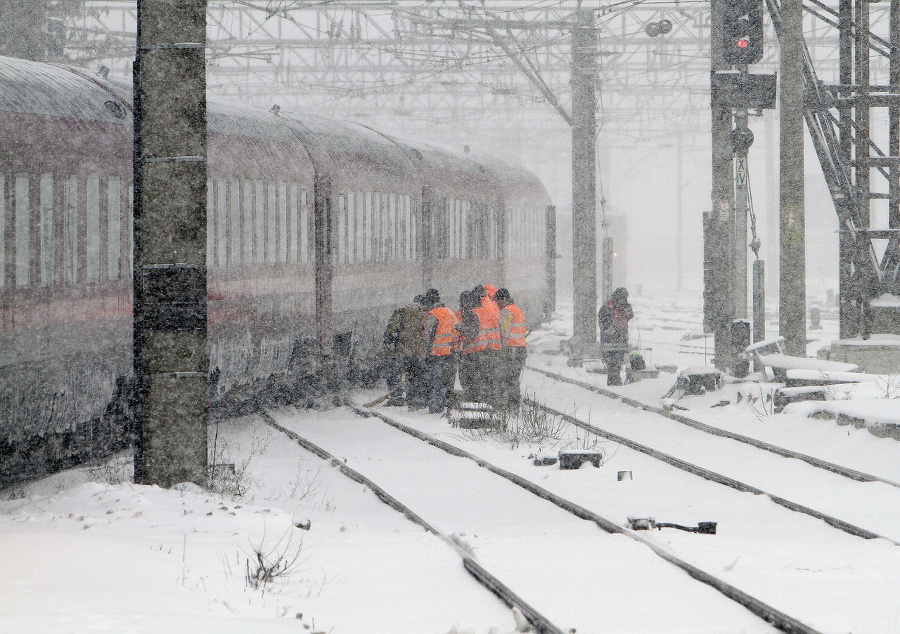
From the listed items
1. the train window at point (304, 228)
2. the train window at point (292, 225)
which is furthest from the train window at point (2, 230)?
the train window at point (304, 228)

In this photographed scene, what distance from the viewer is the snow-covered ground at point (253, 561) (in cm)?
552

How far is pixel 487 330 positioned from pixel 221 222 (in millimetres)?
3224

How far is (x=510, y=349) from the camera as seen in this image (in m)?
13.8

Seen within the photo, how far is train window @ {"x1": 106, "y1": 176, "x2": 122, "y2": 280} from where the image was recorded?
10.1m

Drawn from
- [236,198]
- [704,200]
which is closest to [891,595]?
[236,198]

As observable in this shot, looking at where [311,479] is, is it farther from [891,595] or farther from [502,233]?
[502,233]

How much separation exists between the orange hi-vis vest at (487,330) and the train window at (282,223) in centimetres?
216

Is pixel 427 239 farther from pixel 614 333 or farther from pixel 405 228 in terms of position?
pixel 614 333

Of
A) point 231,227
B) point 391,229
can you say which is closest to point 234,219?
point 231,227

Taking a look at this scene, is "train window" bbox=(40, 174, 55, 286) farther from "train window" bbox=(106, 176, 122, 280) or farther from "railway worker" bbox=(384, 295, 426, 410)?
"railway worker" bbox=(384, 295, 426, 410)

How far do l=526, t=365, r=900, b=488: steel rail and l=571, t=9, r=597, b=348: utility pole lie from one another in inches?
103

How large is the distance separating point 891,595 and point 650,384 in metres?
10.6

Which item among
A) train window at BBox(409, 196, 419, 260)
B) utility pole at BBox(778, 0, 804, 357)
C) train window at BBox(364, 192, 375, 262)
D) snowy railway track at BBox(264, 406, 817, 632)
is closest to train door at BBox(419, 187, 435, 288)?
train window at BBox(409, 196, 419, 260)

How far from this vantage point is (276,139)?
13633 millimetres
